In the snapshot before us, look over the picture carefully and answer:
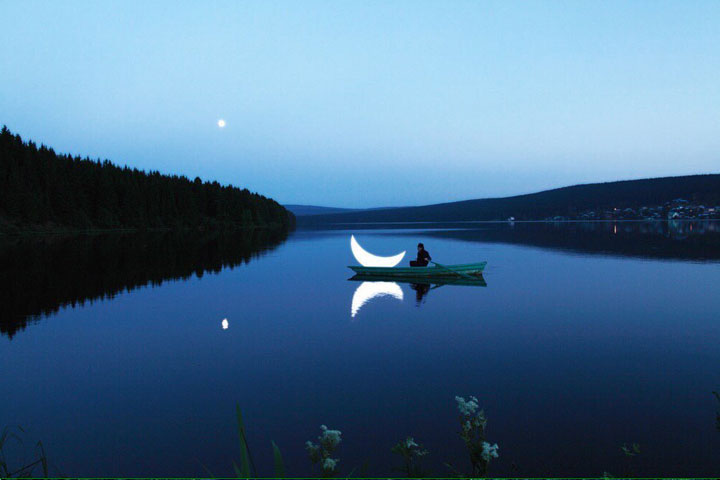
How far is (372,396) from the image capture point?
11.3 m

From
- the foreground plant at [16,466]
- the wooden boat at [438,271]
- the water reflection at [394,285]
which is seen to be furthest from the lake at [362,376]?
the wooden boat at [438,271]

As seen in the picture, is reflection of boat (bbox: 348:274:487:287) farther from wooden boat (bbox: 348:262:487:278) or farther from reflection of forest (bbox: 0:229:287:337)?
reflection of forest (bbox: 0:229:287:337)

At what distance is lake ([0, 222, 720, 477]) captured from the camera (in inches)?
339

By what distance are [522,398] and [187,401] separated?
8137 millimetres

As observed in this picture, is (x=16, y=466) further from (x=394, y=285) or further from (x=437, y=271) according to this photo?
(x=437, y=271)

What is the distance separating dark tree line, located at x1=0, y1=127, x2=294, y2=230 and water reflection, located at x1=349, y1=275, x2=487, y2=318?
76.8m

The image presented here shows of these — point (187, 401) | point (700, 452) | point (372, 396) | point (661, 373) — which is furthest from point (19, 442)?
point (661, 373)

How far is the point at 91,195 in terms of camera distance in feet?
334

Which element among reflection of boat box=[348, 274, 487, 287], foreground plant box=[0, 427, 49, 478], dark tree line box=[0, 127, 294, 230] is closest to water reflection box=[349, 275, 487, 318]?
reflection of boat box=[348, 274, 487, 287]

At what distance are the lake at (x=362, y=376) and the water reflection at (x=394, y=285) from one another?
561 mm

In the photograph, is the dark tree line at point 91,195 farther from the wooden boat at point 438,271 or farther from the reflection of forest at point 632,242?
the wooden boat at point 438,271

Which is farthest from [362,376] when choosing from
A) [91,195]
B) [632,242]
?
[91,195]

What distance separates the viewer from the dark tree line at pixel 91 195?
8341 centimetres

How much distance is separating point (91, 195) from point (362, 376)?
108m
